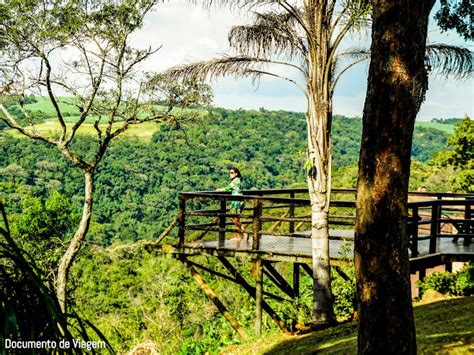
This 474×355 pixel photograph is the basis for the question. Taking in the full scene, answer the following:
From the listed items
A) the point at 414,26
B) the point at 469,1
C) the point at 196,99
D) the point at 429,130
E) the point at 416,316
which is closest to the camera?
the point at 414,26

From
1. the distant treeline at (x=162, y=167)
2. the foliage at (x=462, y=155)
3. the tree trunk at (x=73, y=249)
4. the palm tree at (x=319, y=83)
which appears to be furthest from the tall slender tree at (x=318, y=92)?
the distant treeline at (x=162, y=167)

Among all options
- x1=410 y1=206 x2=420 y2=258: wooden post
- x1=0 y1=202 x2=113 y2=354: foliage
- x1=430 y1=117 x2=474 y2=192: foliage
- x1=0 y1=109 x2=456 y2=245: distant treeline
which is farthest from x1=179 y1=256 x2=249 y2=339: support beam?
x1=0 y1=109 x2=456 y2=245: distant treeline

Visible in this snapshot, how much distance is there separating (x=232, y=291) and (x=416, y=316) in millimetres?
24899

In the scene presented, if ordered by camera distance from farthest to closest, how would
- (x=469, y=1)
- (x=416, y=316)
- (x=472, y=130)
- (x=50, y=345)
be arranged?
(x=472, y=130)
(x=416, y=316)
(x=469, y=1)
(x=50, y=345)

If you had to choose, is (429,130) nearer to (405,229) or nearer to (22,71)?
(22,71)

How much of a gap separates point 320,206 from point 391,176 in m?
5.30

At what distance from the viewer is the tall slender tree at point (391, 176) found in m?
4.22

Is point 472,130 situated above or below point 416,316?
above

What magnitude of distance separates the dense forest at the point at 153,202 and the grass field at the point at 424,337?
93 centimetres

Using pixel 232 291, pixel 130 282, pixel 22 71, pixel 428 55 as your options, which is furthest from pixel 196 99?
pixel 130 282

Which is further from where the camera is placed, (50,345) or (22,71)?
(22,71)

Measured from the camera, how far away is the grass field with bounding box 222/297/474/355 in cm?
657

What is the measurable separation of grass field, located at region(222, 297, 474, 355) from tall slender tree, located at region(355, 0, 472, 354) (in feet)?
7.93

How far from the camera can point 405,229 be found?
4309mm
